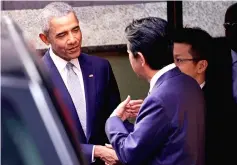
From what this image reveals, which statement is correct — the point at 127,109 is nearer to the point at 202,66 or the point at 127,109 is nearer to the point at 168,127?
the point at 168,127

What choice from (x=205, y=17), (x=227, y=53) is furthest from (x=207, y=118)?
(x=205, y=17)

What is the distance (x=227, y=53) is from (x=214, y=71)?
51cm

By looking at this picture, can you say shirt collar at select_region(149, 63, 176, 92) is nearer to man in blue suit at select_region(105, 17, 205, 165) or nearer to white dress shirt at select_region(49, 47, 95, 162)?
man in blue suit at select_region(105, 17, 205, 165)

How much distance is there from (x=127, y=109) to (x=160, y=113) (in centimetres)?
59

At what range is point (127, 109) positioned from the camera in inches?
168

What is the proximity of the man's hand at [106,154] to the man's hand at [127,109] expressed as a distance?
0.35 metres

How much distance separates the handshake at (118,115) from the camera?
4.18 meters

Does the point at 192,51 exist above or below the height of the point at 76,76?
above

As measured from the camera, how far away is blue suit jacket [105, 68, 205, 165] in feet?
12.1

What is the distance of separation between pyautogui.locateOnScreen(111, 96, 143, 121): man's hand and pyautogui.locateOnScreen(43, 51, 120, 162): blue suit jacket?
0.43 meters

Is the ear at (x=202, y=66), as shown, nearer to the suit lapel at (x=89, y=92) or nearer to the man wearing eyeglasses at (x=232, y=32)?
the man wearing eyeglasses at (x=232, y=32)

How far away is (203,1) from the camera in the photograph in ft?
21.2

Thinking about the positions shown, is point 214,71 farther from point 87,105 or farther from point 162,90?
point 162,90

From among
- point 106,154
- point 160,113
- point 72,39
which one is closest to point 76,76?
point 72,39
